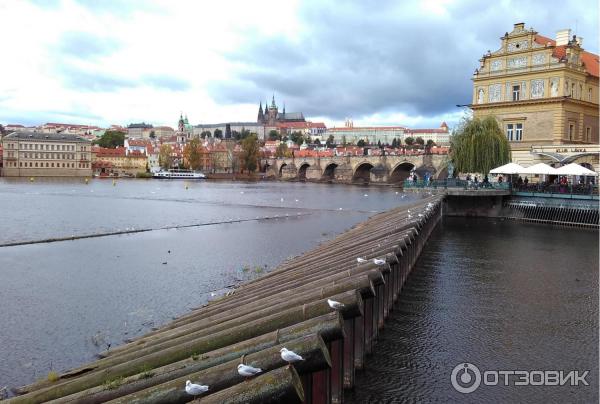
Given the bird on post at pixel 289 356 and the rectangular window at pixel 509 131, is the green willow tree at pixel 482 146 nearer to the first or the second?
the rectangular window at pixel 509 131

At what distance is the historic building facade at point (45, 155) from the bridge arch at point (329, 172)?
6487 centimetres

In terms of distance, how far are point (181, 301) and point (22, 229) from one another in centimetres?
2069

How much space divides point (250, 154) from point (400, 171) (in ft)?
146

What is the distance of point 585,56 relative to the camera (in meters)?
57.9

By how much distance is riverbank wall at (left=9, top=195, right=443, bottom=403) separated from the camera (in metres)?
6.01

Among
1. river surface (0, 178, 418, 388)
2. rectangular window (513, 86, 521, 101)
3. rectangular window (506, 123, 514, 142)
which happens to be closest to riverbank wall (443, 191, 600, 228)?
river surface (0, 178, 418, 388)

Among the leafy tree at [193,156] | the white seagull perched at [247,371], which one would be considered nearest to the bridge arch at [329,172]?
the leafy tree at [193,156]

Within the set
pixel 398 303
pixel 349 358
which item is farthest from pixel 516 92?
pixel 349 358

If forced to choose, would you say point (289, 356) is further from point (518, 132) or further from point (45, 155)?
point (45, 155)

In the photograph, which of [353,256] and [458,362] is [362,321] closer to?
[458,362]

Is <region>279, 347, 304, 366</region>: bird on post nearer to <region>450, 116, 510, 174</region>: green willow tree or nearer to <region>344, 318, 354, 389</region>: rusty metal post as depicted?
<region>344, 318, 354, 389</region>: rusty metal post

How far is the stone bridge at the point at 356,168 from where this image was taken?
111 metres

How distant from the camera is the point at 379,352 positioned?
12164 mm

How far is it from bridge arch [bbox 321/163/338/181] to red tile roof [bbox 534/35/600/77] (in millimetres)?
88305
